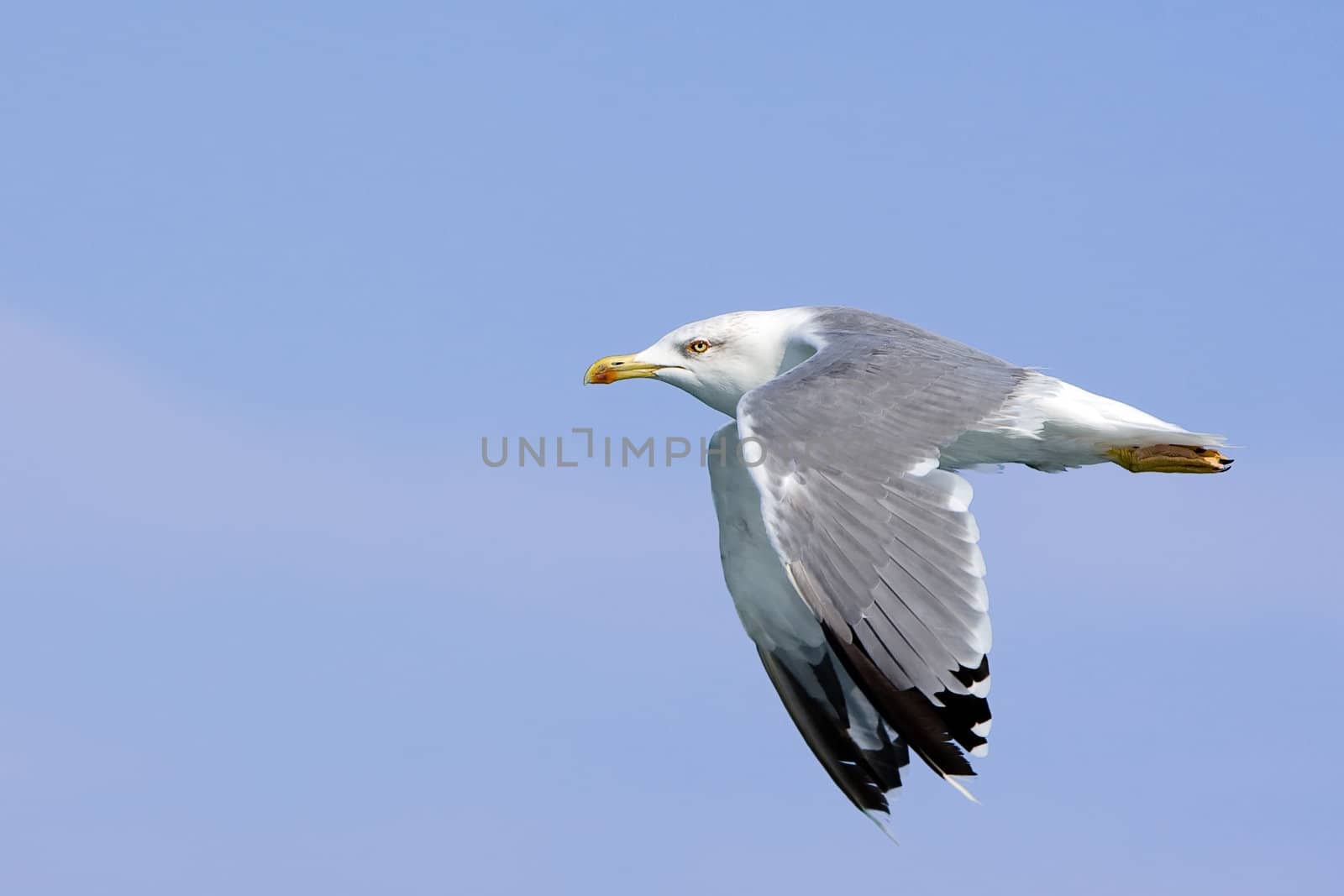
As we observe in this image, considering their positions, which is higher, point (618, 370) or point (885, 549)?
point (618, 370)

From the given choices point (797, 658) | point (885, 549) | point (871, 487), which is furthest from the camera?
point (797, 658)

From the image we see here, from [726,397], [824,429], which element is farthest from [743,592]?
[824,429]

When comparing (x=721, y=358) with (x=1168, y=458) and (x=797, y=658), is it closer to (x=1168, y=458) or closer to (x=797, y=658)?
(x=797, y=658)

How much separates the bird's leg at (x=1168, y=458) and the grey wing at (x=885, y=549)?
161 cm

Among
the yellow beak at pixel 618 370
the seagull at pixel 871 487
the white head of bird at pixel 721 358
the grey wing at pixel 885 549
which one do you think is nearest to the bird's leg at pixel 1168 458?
the seagull at pixel 871 487

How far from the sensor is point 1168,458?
9.04 metres

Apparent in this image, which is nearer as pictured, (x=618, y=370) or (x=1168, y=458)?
(x=1168, y=458)

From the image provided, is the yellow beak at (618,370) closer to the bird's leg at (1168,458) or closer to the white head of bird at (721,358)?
the white head of bird at (721,358)

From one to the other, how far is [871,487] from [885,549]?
0.34m

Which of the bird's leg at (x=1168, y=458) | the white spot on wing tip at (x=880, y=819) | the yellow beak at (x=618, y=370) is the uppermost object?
the yellow beak at (x=618, y=370)

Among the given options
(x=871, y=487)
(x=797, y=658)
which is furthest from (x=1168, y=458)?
(x=871, y=487)

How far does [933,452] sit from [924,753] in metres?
1.34

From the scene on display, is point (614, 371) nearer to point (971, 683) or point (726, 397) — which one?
point (726, 397)

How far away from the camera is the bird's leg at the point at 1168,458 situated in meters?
9.01
